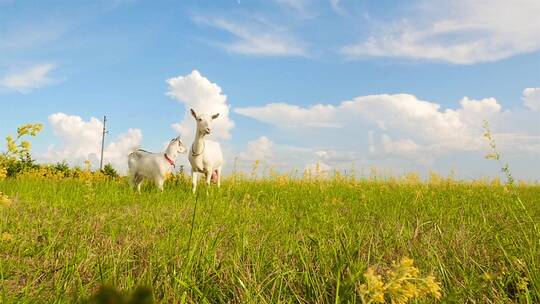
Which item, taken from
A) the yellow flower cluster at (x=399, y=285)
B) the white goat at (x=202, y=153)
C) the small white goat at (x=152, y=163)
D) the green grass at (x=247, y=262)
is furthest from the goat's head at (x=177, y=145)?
the yellow flower cluster at (x=399, y=285)

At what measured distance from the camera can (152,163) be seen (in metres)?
10.2

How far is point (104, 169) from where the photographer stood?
50.4 ft

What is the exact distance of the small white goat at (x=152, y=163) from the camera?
10039 millimetres

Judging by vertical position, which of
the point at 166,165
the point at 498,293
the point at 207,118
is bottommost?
the point at 498,293

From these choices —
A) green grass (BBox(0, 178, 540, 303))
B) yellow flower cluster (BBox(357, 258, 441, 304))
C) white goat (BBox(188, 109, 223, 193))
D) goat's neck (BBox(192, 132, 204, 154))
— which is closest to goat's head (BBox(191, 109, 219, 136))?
white goat (BBox(188, 109, 223, 193))

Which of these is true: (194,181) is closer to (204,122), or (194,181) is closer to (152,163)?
(152,163)

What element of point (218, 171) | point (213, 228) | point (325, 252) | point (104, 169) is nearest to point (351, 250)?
point (325, 252)

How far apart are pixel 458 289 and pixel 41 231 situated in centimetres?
351

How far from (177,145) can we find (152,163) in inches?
30.5

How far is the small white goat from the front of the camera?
10039 mm

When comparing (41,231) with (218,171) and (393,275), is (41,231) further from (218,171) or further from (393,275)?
(218,171)

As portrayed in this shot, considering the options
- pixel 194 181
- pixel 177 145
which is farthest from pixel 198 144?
pixel 194 181

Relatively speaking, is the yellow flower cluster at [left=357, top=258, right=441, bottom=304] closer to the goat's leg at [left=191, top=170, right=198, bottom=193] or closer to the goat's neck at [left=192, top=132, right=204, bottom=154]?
the goat's leg at [left=191, top=170, right=198, bottom=193]

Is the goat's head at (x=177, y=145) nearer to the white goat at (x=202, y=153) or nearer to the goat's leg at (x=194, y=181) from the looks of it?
the white goat at (x=202, y=153)
